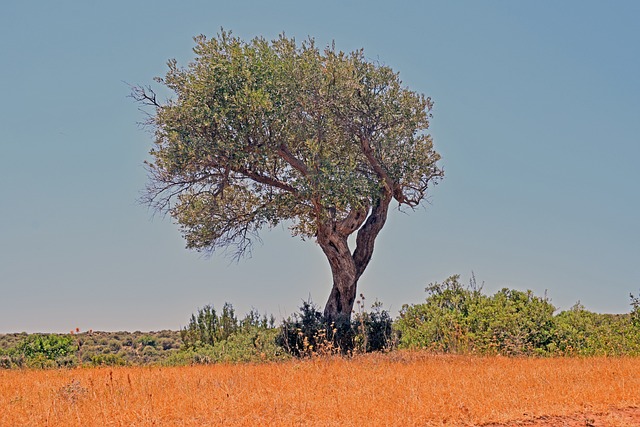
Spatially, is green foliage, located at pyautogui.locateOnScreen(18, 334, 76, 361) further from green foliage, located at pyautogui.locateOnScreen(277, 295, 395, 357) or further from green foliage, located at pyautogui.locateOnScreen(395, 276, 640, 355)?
green foliage, located at pyautogui.locateOnScreen(395, 276, 640, 355)

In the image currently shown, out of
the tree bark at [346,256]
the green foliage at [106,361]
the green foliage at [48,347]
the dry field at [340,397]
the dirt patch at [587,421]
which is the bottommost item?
the dirt patch at [587,421]

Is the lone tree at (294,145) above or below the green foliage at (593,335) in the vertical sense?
above

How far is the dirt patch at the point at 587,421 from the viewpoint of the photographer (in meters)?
10.3

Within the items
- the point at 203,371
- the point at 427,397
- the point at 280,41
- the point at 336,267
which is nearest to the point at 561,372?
the point at 427,397

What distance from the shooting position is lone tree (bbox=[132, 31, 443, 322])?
2153cm

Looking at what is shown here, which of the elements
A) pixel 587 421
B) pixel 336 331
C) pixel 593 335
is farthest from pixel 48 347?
pixel 587 421

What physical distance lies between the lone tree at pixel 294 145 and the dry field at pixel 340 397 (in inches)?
327

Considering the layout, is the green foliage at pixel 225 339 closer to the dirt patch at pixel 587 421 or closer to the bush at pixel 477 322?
the bush at pixel 477 322

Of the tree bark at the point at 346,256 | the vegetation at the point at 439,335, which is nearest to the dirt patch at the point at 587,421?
the vegetation at the point at 439,335

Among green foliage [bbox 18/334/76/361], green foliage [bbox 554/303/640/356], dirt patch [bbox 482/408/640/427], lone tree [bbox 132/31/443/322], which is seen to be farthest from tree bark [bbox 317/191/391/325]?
dirt patch [bbox 482/408/640/427]

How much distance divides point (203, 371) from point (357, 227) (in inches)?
393

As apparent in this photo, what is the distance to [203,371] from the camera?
16.3m

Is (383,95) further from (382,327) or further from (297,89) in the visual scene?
(382,327)

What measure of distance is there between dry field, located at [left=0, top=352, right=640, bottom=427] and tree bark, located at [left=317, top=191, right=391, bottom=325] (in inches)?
326
